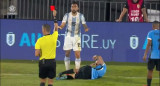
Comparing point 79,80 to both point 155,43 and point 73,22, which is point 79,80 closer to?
point 73,22

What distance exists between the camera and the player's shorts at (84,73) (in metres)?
14.0

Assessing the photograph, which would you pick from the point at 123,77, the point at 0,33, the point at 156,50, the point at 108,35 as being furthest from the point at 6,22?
the point at 156,50

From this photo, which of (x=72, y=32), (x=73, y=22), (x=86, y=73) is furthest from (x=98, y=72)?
(x=73, y=22)

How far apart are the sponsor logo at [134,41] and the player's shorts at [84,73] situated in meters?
4.56

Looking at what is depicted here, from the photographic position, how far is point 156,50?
1250cm

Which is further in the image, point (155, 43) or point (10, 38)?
point (10, 38)

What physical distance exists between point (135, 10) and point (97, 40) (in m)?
1.82

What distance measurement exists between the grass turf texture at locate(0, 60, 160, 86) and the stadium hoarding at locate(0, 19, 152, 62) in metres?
0.49

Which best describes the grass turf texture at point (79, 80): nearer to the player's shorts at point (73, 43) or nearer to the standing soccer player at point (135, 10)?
the player's shorts at point (73, 43)

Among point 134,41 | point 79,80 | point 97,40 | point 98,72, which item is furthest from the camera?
point 97,40

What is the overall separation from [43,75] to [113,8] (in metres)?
9.03

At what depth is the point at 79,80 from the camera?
544 inches

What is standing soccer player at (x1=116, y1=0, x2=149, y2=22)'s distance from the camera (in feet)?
59.7

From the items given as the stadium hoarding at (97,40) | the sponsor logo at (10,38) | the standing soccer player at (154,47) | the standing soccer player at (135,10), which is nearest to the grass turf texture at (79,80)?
the stadium hoarding at (97,40)
